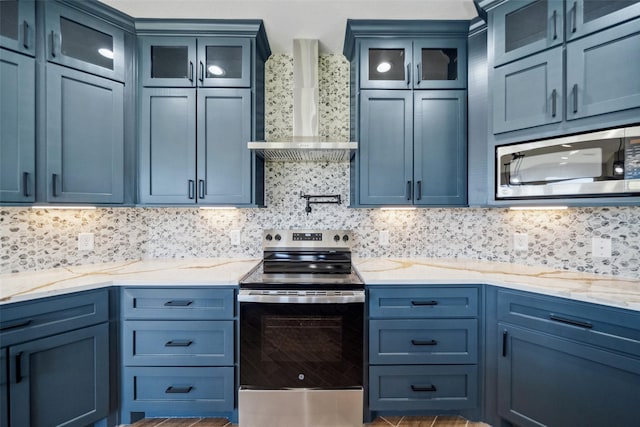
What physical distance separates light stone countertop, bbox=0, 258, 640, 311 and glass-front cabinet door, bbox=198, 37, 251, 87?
53.7 inches

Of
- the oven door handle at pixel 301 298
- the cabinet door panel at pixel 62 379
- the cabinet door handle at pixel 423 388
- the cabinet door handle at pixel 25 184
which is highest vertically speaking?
the cabinet door handle at pixel 25 184

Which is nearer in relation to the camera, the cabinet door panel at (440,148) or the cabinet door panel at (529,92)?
the cabinet door panel at (529,92)

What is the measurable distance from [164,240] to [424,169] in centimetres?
221

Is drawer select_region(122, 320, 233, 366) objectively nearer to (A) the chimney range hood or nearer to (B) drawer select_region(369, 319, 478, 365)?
(B) drawer select_region(369, 319, 478, 365)

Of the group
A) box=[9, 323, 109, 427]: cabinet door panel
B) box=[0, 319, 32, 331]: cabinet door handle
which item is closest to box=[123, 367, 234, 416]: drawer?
box=[9, 323, 109, 427]: cabinet door panel

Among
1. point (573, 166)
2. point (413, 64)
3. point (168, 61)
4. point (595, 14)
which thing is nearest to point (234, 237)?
point (168, 61)

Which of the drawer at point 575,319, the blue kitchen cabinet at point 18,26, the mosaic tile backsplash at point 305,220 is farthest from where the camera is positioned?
the mosaic tile backsplash at point 305,220

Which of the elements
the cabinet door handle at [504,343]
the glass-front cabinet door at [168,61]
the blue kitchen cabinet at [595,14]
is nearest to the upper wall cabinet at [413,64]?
the blue kitchen cabinet at [595,14]

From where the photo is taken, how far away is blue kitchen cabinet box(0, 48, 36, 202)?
1.48 m

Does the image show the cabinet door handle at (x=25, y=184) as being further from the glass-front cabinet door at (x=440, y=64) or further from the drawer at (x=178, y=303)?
the glass-front cabinet door at (x=440, y=64)

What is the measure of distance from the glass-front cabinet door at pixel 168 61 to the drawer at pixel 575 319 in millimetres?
2550

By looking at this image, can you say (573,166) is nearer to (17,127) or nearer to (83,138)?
(83,138)

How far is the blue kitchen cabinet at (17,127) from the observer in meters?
1.48

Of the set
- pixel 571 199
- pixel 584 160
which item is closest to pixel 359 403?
pixel 571 199
